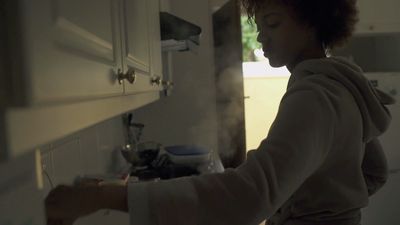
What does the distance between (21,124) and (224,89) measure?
2531mm

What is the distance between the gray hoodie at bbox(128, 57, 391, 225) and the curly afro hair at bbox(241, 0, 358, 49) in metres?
0.13

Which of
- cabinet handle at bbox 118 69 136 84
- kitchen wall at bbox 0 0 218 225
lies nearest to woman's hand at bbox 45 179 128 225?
cabinet handle at bbox 118 69 136 84

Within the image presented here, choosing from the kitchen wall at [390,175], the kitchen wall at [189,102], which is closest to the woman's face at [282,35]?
the kitchen wall at [189,102]

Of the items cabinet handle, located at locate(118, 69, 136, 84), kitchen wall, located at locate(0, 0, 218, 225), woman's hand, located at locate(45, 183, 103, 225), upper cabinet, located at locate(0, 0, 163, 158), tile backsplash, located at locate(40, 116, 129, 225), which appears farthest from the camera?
kitchen wall, located at locate(0, 0, 218, 225)

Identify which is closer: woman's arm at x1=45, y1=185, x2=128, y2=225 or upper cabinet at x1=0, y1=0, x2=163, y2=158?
upper cabinet at x1=0, y1=0, x2=163, y2=158

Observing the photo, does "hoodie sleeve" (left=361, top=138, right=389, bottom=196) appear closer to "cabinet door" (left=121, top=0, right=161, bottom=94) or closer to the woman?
the woman

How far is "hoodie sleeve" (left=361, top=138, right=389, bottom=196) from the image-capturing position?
106 centimetres

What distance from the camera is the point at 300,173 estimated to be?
0.68 meters

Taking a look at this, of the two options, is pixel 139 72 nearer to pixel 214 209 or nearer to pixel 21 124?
pixel 214 209

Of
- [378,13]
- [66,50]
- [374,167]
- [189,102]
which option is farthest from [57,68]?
[378,13]

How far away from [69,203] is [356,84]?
615 millimetres

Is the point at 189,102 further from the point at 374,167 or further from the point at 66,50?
the point at 66,50

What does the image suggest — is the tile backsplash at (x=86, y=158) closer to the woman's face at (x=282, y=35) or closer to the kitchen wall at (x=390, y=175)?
the woman's face at (x=282, y=35)

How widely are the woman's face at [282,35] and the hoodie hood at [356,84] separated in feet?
0.27
